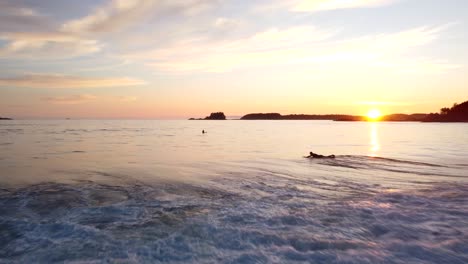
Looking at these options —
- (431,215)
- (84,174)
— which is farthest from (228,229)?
(84,174)

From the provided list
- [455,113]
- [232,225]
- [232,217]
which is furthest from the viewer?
[455,113]

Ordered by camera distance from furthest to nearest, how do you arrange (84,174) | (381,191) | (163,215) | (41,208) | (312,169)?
1. (312,169)
2. (84,174)
3. (381,191)
4. (41,208)
5. (163,215)

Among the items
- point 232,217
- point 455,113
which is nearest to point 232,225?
point 232,217

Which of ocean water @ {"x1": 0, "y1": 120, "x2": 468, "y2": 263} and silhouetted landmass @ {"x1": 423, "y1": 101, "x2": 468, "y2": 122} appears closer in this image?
ocean water @ {"x1": 0, "y1": 120, "x2": 468, "y2": 263}

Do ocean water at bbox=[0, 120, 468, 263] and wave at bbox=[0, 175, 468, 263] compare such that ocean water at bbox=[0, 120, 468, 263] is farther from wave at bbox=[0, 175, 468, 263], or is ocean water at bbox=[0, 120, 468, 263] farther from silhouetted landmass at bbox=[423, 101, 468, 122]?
silhouetted landmass at bbox=[423, 101, 468, 122]

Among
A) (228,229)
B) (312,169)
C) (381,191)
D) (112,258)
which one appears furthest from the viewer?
(312,169)

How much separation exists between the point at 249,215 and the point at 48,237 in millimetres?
5801

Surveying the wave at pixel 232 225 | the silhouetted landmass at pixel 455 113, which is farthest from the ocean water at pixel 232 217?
the silhouetted landmass at pixel 455 113

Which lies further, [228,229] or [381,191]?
[381,191]

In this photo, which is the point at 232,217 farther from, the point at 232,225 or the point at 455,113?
the point at 455,113

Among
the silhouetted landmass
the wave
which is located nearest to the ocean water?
the wave

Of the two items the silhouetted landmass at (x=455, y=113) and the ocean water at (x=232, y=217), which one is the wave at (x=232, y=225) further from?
the silhouetted landmass at (x=455, y=113)

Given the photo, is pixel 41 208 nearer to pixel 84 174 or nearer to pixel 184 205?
pixel 184 205

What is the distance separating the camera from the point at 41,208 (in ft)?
38.3
